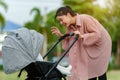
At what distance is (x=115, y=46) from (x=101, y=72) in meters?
34.7

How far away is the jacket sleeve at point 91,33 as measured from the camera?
20.2 feet

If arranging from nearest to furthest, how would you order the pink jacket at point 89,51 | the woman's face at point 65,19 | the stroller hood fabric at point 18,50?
the stroller hood fabric at point 18,50, the woman's face at point 65,19, the pink jacket at point 89,51

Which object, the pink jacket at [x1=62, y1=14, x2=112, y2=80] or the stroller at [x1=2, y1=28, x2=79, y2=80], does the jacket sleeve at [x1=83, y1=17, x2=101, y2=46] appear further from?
the stroller at [x1=2, y1=28, x2=79, y2=80]

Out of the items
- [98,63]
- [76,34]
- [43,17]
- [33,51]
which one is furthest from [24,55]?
[43,17]

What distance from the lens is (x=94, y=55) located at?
20.8 feet

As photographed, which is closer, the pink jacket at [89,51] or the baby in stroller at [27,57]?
the baby in stroller at [27,57]

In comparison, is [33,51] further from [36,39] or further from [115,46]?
[115,46]

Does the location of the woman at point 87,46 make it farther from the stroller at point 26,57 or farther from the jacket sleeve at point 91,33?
the stroller at point 26,57

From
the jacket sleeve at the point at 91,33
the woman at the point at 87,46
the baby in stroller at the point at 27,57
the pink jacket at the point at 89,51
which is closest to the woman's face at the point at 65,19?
the woman at the point at 87,46

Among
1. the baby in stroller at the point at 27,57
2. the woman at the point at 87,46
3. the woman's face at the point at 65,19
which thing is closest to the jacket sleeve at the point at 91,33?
the woman at the point at 87,46

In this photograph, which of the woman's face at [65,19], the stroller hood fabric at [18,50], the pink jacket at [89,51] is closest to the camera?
the stroller hood fabric at [18,50]

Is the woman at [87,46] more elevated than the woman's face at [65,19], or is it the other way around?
the woman's face at [65,19]

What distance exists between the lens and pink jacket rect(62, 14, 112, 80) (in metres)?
6.24

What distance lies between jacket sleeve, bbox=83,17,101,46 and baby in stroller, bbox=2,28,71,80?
0.53 m
